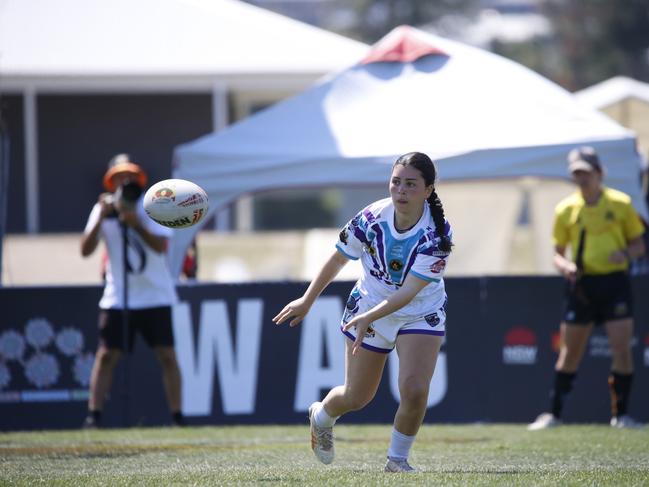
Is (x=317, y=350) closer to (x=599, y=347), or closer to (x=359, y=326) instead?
(x=599, y=347)

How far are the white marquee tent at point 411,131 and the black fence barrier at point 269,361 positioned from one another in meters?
1.10

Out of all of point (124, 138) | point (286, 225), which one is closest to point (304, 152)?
point (124, 138)

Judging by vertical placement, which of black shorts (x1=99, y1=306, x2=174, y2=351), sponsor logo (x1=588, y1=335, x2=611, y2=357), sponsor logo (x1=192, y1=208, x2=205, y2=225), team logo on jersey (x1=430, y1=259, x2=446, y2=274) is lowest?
sponsor logo (x1=588, y1=335, x2=611, y2=357)

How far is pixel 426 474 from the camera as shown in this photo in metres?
6.64

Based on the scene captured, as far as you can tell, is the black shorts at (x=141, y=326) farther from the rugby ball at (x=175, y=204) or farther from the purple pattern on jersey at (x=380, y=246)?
the purple pattern on jersey at (x=380, y=246)

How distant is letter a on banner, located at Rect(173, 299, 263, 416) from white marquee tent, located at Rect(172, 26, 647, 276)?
0.97 metres

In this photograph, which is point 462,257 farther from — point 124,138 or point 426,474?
point 426,474

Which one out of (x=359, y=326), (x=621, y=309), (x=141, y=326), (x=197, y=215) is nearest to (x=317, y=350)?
(x=141, y=326)

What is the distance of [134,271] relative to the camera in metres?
10.8

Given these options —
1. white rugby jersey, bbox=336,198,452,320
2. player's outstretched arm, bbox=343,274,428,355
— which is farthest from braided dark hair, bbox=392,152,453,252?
player's outstretched arm, bbox=343,274,428,355

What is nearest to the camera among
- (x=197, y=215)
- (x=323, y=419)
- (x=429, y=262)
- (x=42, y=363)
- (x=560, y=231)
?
(x=429, y=262)

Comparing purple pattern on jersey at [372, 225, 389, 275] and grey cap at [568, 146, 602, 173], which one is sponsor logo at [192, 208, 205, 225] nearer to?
purple pattern on jersey at [372, 225, 389, 275]

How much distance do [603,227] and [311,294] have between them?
14.8 ft

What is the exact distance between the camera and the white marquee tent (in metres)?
11.9
